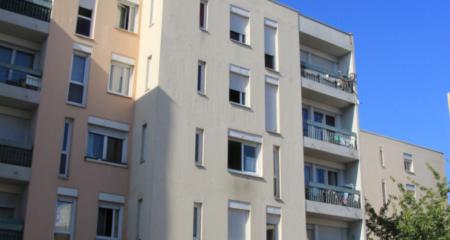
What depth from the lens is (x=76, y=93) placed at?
24.5 metres

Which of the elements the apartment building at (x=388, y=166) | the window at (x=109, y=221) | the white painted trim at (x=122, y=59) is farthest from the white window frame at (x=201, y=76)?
the apartment building at (x=388, y=166)

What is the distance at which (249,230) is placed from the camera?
24.9 metres

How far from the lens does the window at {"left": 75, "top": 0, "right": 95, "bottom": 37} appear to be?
2544 cm

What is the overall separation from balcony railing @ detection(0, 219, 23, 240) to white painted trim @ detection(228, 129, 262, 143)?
9.03 metres

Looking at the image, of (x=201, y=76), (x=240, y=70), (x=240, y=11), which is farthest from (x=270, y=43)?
(x=201, y=76)

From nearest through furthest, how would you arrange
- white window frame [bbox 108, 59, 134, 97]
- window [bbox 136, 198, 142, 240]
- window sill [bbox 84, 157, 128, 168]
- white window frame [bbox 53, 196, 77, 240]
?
white window frame [bbox 53, 196, 77, 240] < window [bbox 136, 198, 142, 240] < window sill [bbox 84, 157, 128, 168] < white window frame [bbox 108, 59, 134, 97]

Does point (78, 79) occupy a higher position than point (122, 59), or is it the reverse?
point (122, 59)

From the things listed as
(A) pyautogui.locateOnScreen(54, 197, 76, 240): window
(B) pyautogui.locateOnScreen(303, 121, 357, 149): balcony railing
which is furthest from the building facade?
(B) pyautogui.locateOnScreen(303, 121, 357, 149): balcony railing

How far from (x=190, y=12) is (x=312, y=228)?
1155 centimetres

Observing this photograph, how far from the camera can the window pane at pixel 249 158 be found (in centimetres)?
2611

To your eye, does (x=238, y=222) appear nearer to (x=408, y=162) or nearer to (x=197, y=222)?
(x=197, y=222)

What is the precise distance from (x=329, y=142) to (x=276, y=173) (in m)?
4.57

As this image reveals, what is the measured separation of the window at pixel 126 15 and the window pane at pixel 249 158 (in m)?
7.25

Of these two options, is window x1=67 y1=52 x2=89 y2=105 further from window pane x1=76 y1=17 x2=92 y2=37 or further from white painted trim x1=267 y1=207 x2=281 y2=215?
white painted trim x1=267 y1=207 x2=281 y2=215
